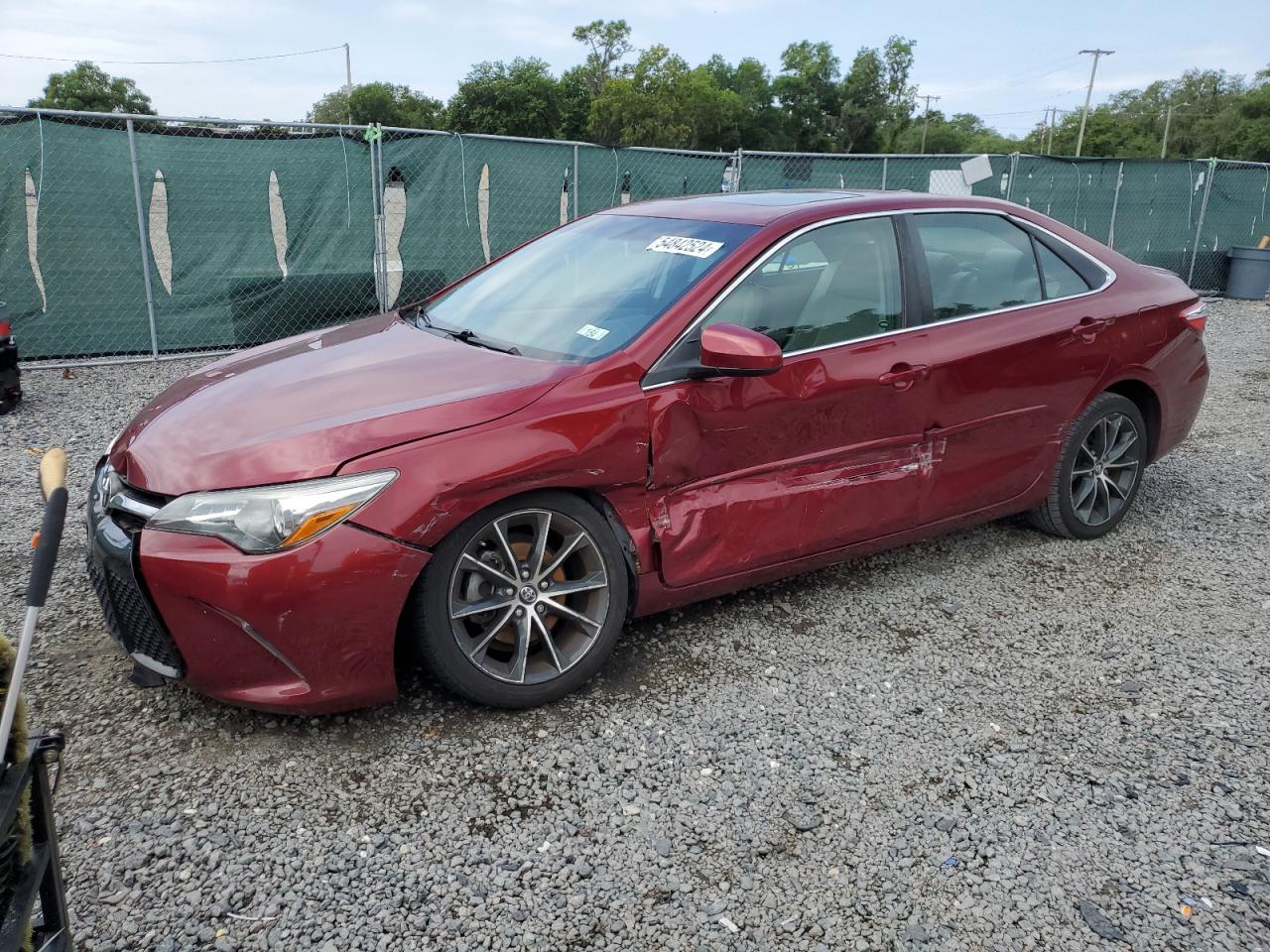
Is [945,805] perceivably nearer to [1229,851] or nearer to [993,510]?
[1229,851]

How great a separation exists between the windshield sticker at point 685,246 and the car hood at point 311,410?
788mm

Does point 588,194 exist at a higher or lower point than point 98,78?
lower

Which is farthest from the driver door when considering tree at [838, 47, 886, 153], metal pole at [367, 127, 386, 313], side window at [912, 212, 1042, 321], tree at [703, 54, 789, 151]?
tree at [838, 47, 886, 153]

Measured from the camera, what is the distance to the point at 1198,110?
86.5m

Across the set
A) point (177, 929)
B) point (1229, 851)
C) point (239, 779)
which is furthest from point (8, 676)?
point (1229, 851)

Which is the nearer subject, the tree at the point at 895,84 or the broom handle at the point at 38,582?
the broom handle at the point at 38,582

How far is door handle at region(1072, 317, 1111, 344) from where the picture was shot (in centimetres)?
421

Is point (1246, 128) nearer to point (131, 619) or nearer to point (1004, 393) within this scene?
point (1004, 393)

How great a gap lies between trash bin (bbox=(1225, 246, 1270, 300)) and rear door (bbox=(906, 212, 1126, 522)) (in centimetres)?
1216

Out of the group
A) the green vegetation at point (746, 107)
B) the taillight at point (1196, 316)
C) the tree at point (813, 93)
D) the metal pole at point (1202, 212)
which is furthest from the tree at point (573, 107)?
the taillight at point (1196, 316)

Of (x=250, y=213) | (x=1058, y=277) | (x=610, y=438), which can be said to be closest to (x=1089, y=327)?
(x=1058, y=277)

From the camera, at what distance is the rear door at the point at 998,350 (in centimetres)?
386

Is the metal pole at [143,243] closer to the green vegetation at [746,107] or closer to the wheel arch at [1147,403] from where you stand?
the wheel arch at [1147,403]

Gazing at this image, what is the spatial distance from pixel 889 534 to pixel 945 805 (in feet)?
4.41
